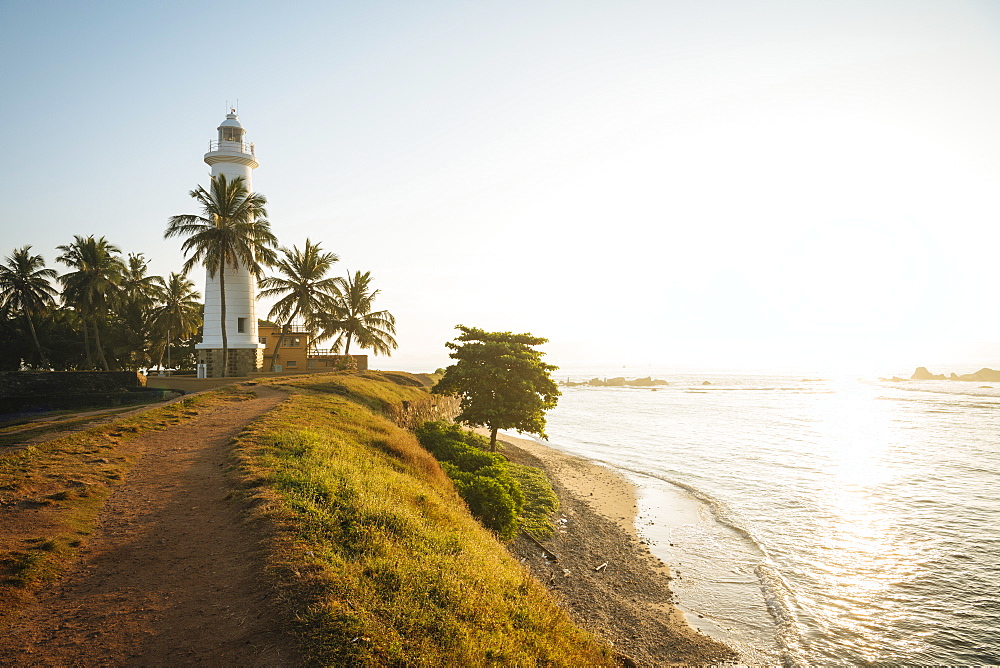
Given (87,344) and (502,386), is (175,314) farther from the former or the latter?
(502,386)

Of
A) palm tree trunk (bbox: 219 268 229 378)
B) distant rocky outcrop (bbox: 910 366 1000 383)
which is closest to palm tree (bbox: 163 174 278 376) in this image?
palm tree trunk (bbox: 219 268 229 378)

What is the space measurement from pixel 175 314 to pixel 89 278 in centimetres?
739

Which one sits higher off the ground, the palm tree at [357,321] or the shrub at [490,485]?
the palm tree at [357,321]

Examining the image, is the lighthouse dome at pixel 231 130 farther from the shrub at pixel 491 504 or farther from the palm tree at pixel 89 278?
the shrub at pixel 491 504

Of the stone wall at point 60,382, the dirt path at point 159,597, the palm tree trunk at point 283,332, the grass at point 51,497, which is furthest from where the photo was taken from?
the palm tree trunk at point 283,332

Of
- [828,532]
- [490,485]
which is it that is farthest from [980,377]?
[490,485]

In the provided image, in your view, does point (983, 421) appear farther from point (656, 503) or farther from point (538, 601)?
point (538, 601)

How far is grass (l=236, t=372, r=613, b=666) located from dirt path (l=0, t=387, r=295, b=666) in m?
0.47

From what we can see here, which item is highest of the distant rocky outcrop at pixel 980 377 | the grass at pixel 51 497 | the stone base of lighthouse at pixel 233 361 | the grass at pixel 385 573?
the stone base of lighthouse at pixel 233 361

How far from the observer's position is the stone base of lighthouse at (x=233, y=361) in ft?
114

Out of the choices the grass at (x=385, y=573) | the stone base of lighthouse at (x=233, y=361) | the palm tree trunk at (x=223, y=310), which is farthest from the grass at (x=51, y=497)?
the stone base of lighthouse at (x=233, y=361)

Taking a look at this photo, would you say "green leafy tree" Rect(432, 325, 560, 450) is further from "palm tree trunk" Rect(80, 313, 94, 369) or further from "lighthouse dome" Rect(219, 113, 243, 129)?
"palm tree trunk" Rect(80, 313, 94, 369)

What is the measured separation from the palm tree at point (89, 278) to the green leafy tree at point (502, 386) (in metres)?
39.0

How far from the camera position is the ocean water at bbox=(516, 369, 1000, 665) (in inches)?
511
